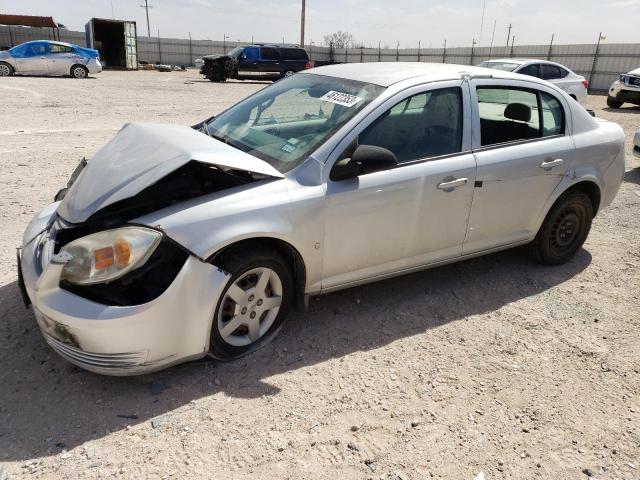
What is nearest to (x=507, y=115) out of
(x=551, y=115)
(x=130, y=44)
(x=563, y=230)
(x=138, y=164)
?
(x=551, y=115)

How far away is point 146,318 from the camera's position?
8.43 feet

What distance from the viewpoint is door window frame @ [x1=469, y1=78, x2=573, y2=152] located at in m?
3.74

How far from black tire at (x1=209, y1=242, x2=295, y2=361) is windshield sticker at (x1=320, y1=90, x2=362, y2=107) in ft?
3.78

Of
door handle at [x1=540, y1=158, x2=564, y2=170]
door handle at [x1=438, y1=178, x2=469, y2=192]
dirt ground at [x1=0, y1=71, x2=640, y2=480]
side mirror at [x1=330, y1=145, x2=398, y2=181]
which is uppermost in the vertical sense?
side mirror at [x1=330, y1=145, x2=398, y2=181]

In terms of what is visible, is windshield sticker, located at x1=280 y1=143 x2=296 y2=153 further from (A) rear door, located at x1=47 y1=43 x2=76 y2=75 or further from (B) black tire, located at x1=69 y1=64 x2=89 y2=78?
(B) black tire, located at x1=69 y1=64 x2=89 y2=78

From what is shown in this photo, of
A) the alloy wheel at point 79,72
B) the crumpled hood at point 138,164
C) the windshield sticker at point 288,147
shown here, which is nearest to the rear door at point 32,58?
the alloy wheel at point 79,72

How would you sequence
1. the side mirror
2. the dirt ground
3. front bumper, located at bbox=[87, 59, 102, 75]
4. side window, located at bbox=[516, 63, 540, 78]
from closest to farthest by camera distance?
the dirt ground < the side mirror < side window, located at bbox=[516, 63, 540, 78] < front bumper, located at bbox=[87, 59, 102, 75]

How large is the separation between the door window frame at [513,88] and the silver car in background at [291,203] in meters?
0.01

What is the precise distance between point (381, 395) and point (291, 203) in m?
1.19

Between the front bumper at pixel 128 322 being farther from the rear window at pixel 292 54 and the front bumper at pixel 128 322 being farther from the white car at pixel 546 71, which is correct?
the rear window at pixel 292 54

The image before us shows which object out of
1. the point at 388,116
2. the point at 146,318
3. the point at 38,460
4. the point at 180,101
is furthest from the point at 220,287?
the point at 180,101

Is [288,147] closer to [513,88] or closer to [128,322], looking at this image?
[128,322]

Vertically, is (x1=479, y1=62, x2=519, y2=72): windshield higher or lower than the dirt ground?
higher

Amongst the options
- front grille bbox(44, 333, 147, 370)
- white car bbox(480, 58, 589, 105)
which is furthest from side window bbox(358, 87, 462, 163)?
white car bbox(480, 58, 589, 105)
